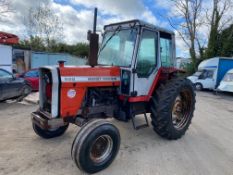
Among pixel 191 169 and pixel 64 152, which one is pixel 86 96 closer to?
pixel 64 152

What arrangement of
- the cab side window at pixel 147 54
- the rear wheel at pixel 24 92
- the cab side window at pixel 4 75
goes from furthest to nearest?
the rear wheel at pixel 24 92, the cab side window at pixel 4 75, the cab side window at pixel 147 54

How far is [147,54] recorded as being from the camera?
4973mm

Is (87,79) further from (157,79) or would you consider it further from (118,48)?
(157,79)

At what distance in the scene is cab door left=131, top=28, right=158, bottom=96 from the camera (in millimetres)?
4758

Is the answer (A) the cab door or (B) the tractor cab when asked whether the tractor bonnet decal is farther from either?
(A) the cab door

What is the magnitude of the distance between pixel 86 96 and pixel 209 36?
75.1 feet

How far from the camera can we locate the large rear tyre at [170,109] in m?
4.89

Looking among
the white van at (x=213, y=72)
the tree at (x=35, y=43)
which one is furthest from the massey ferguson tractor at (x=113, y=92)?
the tree at (x=35, y=43)

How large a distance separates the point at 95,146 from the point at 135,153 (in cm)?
102

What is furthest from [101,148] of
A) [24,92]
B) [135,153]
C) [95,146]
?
[24,92]

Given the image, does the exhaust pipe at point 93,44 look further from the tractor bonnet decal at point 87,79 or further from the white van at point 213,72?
the white van at point 213,72

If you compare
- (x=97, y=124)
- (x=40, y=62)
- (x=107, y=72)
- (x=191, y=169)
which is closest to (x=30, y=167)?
(x=97, y=124)

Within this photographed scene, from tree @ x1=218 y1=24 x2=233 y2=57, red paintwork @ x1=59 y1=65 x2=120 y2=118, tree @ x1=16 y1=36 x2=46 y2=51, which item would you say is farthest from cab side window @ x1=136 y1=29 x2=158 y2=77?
tree @ x1=16 y1=36 x2=46 y2=51

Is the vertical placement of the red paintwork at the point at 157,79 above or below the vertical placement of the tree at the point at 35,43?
below
